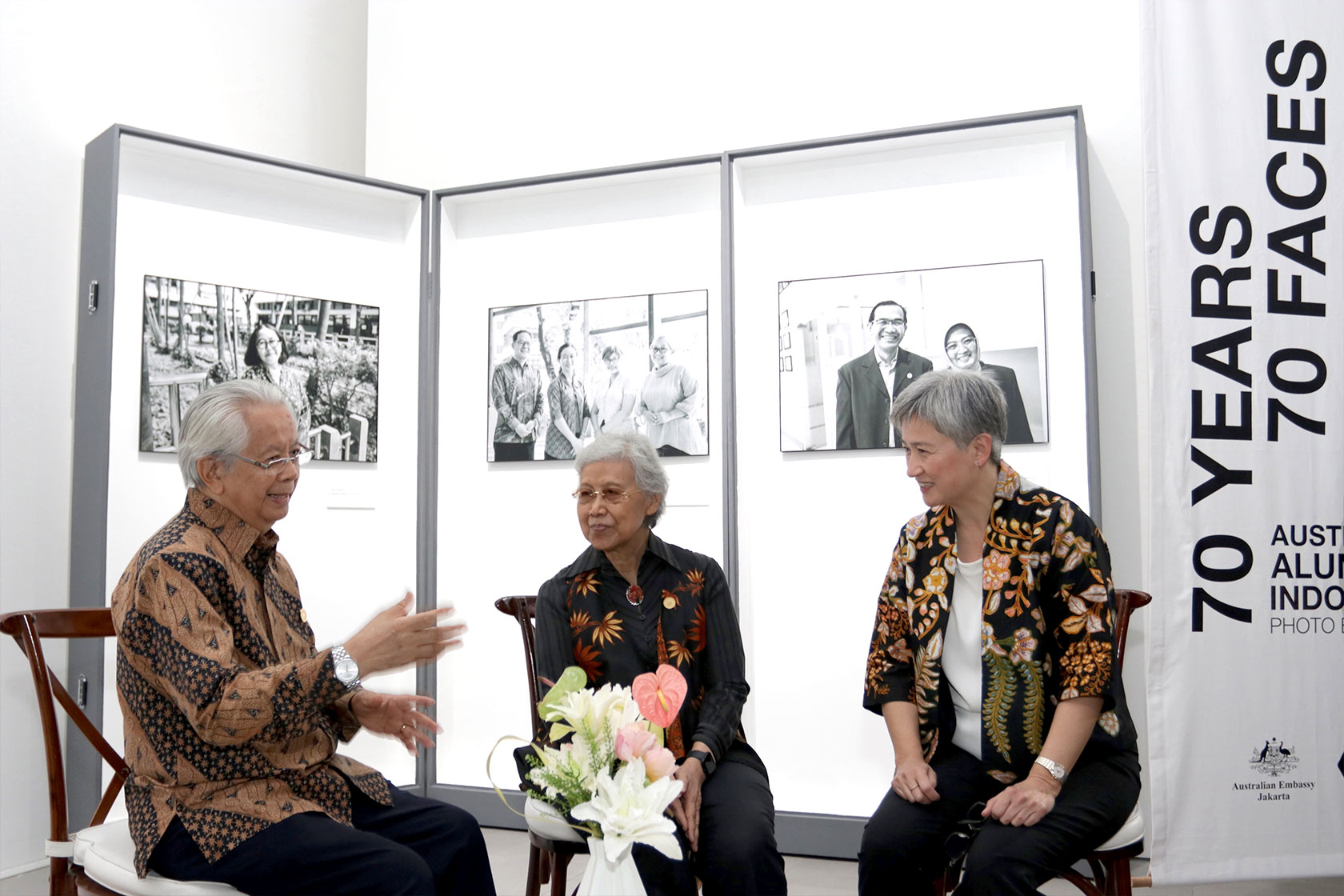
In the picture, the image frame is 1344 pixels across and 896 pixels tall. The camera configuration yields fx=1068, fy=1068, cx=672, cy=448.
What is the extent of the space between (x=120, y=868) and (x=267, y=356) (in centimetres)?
229

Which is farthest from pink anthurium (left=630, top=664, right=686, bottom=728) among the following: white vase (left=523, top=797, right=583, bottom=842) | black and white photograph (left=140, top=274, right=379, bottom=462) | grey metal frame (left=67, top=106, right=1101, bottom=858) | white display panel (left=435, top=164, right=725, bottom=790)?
black and white photograph (left=140, top=274, right=379, bottom=462)

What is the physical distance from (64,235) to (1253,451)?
12.8 ft

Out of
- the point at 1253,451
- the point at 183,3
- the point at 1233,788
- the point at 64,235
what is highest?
the point at 183,3

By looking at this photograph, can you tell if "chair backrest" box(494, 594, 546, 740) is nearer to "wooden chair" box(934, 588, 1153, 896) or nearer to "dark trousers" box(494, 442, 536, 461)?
"wooden chair" box(934, 588, 1153, 896)

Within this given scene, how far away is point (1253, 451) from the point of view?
118 inches

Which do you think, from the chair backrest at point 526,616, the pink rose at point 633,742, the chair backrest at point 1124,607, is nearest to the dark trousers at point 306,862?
the pink rose at point 633,742

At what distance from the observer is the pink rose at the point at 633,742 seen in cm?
178

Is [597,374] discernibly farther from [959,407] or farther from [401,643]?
[401,643]

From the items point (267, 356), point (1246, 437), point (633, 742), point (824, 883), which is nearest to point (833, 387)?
point (1246, 437)

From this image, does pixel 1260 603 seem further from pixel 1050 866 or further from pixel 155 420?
pixel 155 420

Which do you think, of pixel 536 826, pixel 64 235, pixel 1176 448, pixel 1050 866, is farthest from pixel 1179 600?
pixel 64 235

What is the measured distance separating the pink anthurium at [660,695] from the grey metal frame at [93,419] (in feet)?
7.74

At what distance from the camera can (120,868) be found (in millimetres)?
2072

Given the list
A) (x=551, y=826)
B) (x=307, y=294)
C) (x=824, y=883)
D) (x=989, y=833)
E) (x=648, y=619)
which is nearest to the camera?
(x=989, y=833)
